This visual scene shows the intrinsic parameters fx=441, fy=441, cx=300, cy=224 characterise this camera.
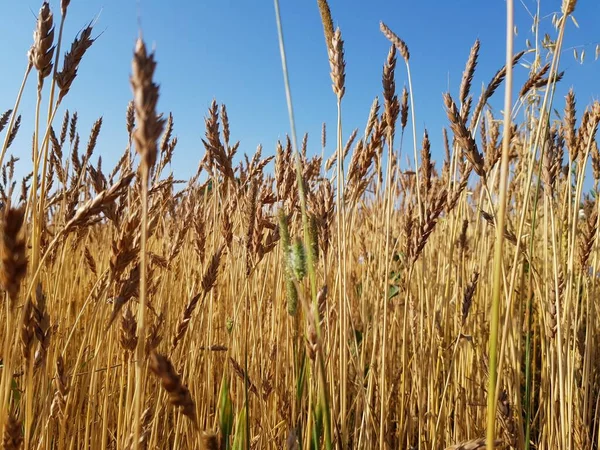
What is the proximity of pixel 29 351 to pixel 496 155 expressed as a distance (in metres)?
1.03

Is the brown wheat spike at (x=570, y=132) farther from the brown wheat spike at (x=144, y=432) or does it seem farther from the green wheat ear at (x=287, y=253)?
the brown wheat spike at (x=144, y=432)

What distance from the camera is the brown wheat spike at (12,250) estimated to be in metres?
0.40

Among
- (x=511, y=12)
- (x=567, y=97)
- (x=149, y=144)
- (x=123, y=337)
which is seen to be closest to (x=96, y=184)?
(x=123, y=337)

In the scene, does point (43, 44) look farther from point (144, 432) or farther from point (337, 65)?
point (144, 432)

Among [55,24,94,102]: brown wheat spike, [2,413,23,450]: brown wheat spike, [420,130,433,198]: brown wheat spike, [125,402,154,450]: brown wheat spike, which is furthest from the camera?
[420,130,433,198]: brown wheat spike

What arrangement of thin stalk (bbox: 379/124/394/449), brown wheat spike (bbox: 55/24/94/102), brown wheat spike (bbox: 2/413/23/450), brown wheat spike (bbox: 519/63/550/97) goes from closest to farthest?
brown wheat spike (bbox: 2/413/23/450) < brown wheat spike (bbox: 55/24/94/102) < thin stalk (bbox: 379/124/394/449) < brown wheat spike (bbox: 519/63/550/97)

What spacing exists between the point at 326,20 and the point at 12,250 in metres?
0.64

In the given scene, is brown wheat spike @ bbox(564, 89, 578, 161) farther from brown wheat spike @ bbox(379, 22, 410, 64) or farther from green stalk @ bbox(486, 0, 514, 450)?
green stalk @ bbox(486, 0, 514, 450)

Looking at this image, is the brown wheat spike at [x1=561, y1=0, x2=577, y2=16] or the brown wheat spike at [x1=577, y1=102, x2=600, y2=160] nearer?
the brown wheat spike at [x1=561, y1=0, x2=577, y2=16]

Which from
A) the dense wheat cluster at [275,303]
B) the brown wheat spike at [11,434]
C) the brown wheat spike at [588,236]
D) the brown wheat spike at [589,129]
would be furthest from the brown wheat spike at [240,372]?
the brown wheat spike at [589,129]

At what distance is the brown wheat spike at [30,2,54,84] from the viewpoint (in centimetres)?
69

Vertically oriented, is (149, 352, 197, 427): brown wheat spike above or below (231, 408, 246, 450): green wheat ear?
above

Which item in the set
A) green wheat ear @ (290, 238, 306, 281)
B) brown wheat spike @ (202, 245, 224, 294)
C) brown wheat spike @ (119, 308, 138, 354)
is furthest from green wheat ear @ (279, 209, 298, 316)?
brown wheat spike @ (119, 308, 138, 354)

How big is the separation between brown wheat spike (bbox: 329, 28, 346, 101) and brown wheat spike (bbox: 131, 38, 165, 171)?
0.46m
